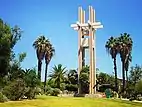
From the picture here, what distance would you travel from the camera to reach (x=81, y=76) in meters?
62.6

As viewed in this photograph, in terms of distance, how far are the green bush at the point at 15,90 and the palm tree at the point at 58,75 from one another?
30.1 metres

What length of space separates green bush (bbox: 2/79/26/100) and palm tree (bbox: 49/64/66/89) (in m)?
30.1

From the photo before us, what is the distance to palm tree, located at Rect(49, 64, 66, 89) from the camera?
6881 centimetres

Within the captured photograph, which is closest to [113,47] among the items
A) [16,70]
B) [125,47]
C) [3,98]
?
[125,47]

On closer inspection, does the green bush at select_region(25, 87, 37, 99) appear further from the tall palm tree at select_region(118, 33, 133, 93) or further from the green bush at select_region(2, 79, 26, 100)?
the tall palm tree at select_region(118, 33, 133, 93)

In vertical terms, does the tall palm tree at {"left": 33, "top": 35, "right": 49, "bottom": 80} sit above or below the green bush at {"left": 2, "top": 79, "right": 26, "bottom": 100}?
above

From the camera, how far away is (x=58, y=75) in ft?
228

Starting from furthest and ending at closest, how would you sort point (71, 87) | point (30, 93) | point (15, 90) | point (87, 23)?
point (71, 87) < point (87, 23) < point (30, 93) < point (15, 90)

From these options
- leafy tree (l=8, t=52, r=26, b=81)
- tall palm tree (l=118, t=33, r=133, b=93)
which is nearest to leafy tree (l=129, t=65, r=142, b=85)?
tall palm tree (l=118, t=33, r=133, b=93)

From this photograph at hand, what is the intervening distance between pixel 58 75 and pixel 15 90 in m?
33.1

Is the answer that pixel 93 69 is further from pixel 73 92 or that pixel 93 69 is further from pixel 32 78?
pixel 32 78

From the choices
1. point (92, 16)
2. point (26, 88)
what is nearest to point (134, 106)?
point (26, 88)

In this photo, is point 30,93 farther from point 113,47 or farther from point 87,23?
point 113,47

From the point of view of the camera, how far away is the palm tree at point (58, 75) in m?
68.8
